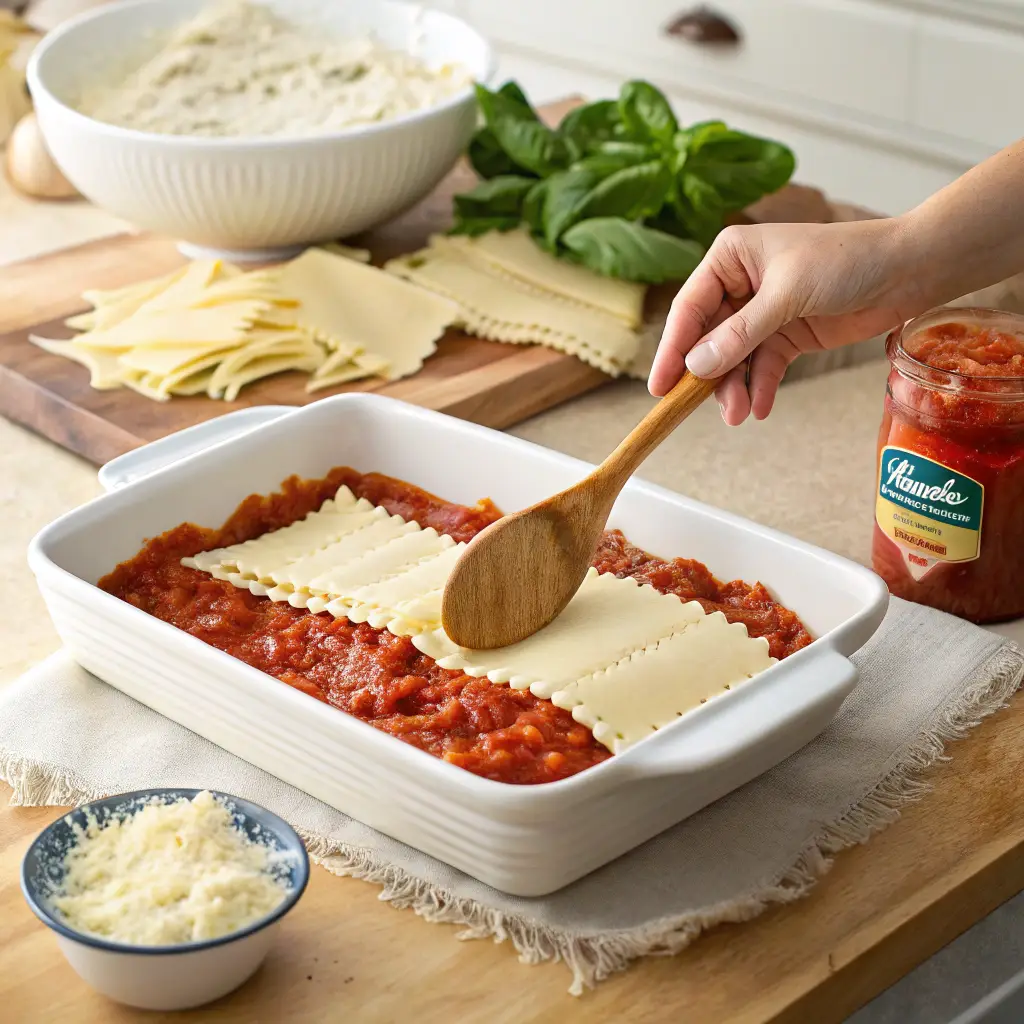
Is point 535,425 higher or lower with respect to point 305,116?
lower

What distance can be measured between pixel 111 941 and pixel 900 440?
0.88 meters

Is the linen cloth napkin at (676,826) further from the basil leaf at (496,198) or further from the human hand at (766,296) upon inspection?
the basil leaf at (496,198)

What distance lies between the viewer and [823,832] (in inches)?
48.6

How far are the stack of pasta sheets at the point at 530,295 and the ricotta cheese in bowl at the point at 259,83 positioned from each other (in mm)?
240

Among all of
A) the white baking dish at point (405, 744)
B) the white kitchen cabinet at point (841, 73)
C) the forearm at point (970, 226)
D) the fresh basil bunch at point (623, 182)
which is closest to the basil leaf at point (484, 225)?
the fresh basil bunch at point (623, 182)

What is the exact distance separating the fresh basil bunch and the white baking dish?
0.57 meters

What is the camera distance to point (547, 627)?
1.37m

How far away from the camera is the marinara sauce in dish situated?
48.1 inches

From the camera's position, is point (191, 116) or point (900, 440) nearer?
point (900, 440)

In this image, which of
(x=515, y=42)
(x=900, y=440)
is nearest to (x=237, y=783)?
→ (x=900, y=440)

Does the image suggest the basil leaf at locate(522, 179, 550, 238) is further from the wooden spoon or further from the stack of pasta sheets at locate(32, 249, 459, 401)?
the wooden spoon

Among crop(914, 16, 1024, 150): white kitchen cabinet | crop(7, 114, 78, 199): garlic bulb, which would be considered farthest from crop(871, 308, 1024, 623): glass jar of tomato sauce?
crop(914, 16, 1024, 150): white kitchen cabinet

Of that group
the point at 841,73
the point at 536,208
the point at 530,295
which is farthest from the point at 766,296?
the point at 841,73

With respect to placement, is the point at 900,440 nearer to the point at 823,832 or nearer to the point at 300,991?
the point at 823,832
